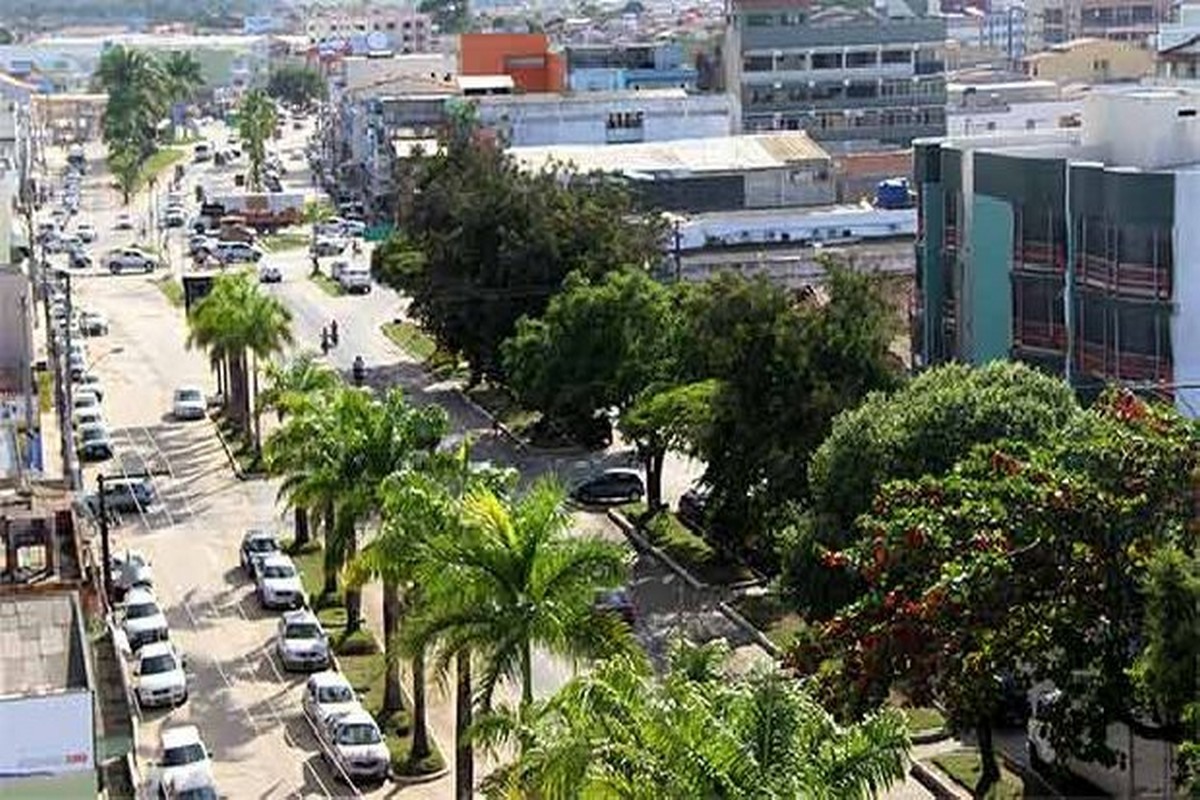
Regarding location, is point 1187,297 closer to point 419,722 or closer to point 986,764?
point 986,764

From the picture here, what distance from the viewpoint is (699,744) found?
18734mm

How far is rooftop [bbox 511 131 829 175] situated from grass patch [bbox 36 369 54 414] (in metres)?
19.9

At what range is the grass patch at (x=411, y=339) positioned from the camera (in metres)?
68.5

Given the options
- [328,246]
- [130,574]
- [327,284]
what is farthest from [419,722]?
[328,246]

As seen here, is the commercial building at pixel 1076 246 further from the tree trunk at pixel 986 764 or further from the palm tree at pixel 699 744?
the palm tree at pixel 699 744

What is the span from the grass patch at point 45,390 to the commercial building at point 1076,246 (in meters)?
25.5

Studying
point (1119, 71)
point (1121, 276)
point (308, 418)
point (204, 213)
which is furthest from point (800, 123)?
point (308, 418)

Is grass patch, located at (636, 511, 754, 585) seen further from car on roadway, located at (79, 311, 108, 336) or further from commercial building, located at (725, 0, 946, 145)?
commercial building, located at (725, 0, 946, 145)

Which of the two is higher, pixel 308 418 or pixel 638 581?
pixel 308 418

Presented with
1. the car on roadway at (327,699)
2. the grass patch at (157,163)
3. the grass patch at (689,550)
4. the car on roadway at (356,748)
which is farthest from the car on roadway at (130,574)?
the grass patch at (157,163)

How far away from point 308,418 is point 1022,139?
19.5m

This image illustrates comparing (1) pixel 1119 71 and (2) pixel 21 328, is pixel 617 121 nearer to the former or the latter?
(1) pixel 1119 71

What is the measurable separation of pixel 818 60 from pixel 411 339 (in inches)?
1580

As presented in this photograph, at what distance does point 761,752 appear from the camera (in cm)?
1920
